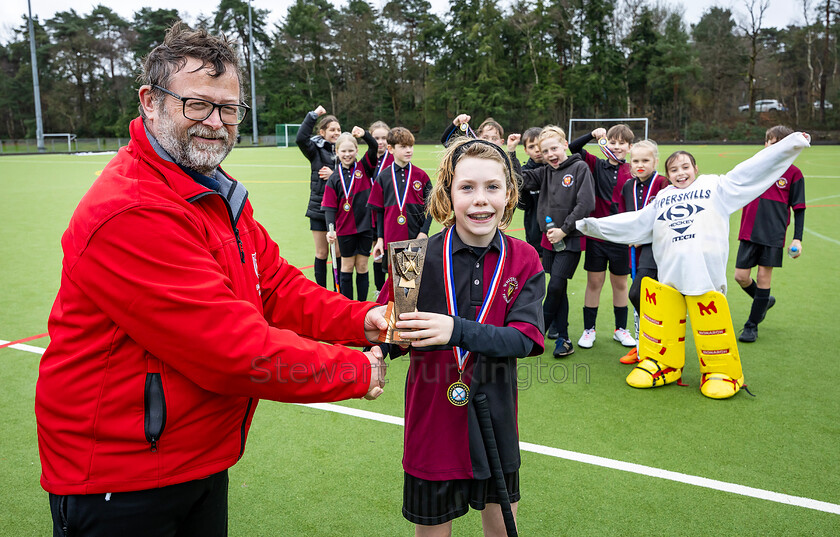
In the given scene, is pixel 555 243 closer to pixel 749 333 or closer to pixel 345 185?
pixel 749 333

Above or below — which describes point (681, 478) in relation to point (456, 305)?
below

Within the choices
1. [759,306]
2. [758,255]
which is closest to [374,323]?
[759,306]

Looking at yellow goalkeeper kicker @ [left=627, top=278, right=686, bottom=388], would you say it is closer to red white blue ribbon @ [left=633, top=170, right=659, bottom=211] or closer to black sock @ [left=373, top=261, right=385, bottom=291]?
red white blue ribbon @ [left=633, top=170, right=659, bottom=211]

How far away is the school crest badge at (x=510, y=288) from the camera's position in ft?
8.46

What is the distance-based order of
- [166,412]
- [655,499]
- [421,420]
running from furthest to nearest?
[655,499] < [421,420] < [166,412]

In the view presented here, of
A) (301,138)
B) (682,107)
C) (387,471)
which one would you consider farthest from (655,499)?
(682,107)

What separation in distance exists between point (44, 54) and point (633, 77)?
2473 inches

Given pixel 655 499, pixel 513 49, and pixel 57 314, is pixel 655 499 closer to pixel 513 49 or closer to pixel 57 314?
pixel 57 314

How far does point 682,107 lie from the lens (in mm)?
53219

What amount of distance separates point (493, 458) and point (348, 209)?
5946 mm

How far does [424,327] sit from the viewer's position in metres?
2.17

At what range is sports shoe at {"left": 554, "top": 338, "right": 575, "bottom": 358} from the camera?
250 inches

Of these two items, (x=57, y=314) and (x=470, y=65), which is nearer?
(x=57, y=314)

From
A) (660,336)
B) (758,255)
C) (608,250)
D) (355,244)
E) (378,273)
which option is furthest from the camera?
(378,273)
